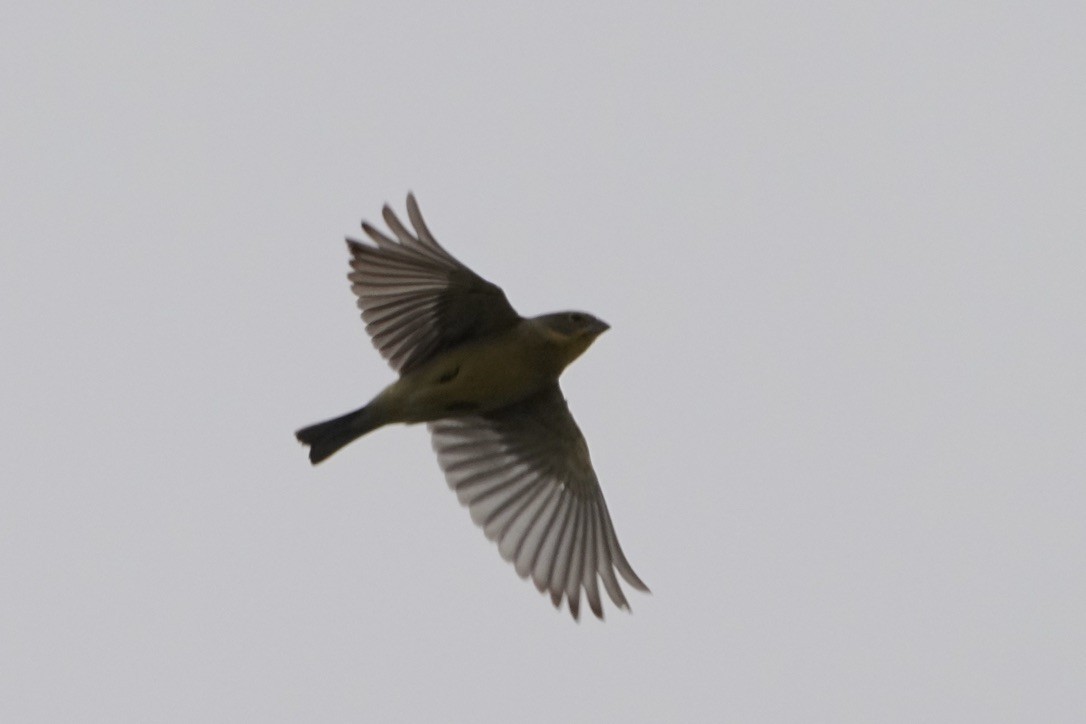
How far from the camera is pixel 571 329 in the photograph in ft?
32.9

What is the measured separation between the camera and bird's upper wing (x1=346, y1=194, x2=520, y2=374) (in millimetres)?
9641

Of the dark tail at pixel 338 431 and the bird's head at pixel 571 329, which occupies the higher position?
the bird's head at pixel 571 329

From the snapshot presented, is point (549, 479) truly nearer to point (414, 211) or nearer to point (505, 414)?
point (505, 414)

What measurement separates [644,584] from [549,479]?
0.93m

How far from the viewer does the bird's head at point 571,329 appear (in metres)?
10.0

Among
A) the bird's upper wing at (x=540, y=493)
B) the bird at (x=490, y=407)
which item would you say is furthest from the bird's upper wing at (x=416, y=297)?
the bird's upper wing at (x=540, y=493)

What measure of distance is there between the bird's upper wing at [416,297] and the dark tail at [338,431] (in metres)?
0.37

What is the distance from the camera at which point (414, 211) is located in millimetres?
9430

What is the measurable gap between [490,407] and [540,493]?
2.81 feet

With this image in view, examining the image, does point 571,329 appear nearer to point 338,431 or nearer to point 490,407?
point 490,407

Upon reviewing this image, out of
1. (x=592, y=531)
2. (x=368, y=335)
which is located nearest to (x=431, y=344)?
(x=368, y=335)

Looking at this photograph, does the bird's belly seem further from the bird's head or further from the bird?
the bird's head

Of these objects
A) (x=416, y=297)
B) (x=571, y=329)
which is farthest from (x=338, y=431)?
(x=571, y=329)

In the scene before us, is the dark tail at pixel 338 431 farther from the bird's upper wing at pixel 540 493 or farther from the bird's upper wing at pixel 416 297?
the bird's upper wing at pixel 540 493
